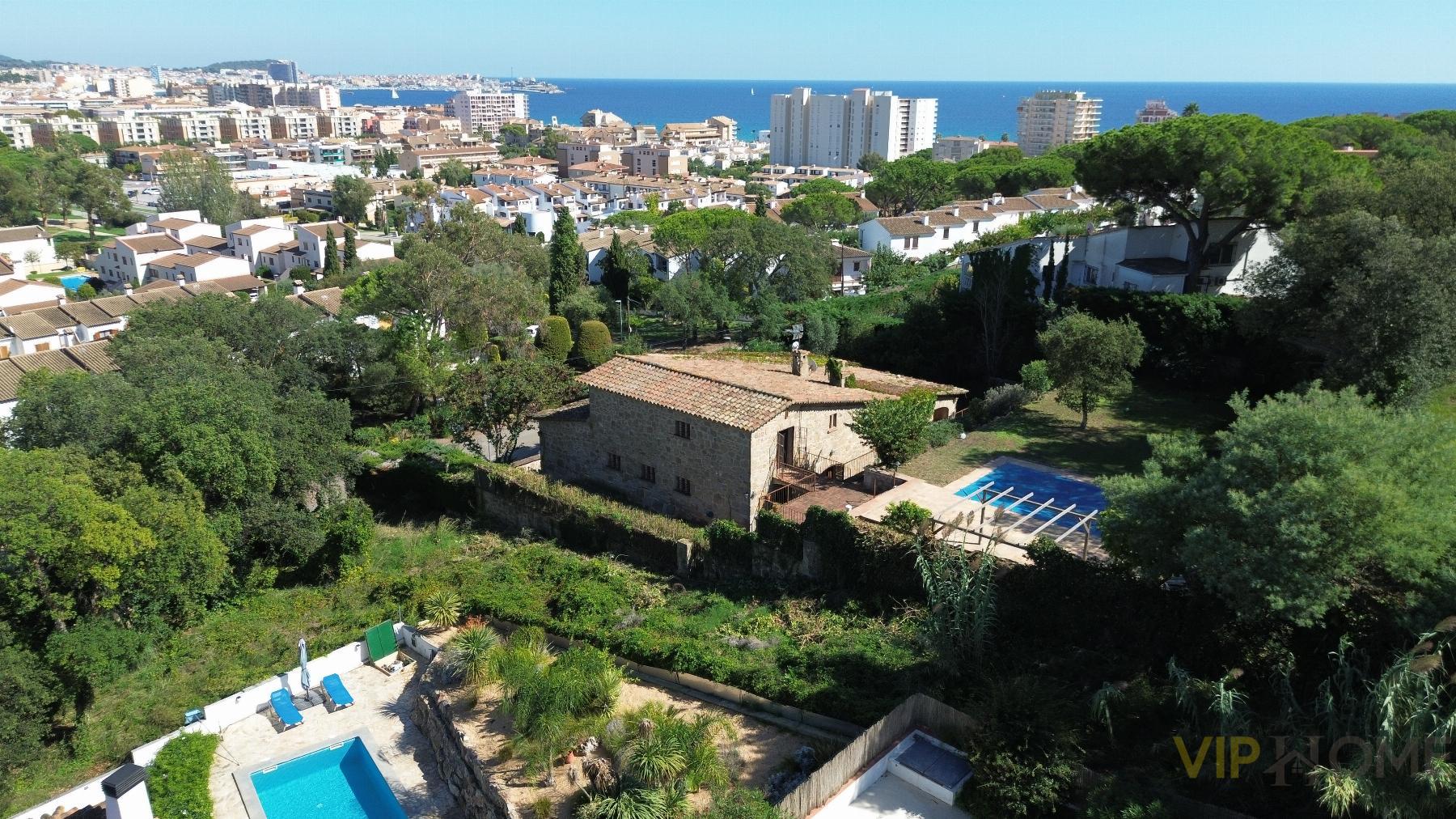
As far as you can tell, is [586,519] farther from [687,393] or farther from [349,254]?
[349,254]

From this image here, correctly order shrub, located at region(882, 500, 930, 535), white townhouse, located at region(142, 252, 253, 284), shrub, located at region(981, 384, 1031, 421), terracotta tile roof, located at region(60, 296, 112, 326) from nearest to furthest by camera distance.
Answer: shrub, located at region(882, 500, 930, 535) < shrub, located at region(981, 384, 1031, 421) < terracotta tile roof, located at region(60, 296, 112, 326) < white townhouse, located at region(142, 252, 253, 284)

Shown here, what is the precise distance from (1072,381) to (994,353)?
919cm

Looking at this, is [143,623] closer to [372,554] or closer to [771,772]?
[372,554]

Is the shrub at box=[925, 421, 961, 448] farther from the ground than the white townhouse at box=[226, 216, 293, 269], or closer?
farther from the ground

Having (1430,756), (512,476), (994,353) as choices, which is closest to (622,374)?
(512,476)

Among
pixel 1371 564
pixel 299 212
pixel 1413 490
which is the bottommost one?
pixel 299 212

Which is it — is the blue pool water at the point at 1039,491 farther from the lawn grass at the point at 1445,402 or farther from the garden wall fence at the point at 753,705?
the lawn grass at the point at 1445,402

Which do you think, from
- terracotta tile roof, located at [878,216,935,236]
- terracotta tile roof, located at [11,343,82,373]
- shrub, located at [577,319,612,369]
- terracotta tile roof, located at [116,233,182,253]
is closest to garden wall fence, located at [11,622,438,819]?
shrub, located at [577,319,612,369]

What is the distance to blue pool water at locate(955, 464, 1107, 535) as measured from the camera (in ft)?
71.2

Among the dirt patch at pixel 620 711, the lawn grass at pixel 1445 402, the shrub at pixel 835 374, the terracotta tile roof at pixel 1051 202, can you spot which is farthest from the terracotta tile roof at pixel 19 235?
the lawn grass at pixel 1445 402

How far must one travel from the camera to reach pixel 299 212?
11719cm

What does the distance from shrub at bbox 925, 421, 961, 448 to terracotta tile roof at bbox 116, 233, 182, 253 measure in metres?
76.2

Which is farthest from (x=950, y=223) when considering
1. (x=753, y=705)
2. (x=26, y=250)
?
(x=26, y=250)

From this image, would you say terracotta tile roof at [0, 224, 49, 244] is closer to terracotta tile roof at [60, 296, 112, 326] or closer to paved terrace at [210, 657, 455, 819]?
terracotta tile roof at [60, 296, 112, 326]
